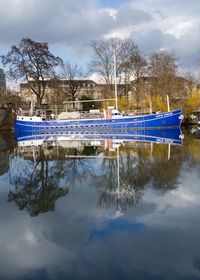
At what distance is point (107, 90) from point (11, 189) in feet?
162

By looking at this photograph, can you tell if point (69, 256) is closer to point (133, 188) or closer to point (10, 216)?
point (10, 216)

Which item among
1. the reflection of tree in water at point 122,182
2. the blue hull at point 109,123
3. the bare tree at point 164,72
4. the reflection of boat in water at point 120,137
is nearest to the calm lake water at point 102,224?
the reflection of tree in water at point 122,182

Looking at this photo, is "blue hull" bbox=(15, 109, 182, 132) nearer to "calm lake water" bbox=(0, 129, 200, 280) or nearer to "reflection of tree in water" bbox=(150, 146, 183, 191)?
"reflection of tree in water" bbox=(150, 146, 183, 191)

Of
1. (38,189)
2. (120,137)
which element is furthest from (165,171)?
(120,137)

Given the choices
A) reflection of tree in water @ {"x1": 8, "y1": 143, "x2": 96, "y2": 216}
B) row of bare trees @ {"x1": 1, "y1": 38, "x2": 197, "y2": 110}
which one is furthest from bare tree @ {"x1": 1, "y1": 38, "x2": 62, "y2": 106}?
reflection of tree in water @ {"x1": 8, "y1": 143, "x2": 96, "y2": 216}

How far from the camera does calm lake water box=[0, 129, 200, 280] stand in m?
5.79

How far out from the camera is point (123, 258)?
611 cm

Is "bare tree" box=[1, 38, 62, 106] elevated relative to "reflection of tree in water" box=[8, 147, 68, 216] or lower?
elevated

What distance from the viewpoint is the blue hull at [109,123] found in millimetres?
47406

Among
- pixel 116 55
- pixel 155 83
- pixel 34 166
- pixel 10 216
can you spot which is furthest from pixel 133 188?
pixel 116 55

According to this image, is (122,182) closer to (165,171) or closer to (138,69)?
(165,171)

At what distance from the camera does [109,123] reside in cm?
4947

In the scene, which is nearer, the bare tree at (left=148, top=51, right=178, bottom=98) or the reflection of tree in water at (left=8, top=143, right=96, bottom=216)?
the reflection of tree in water at (left=8, top=143, right=96, bottom=216)

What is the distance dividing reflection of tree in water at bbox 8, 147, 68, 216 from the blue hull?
31.8 meters
